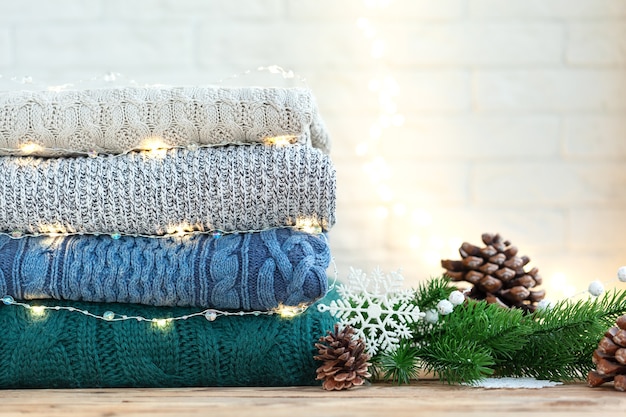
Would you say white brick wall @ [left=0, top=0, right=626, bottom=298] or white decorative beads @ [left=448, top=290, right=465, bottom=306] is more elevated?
white brick wall @ [left=0, top=0, right=626, bottom=298]

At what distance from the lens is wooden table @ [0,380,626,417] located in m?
0.49

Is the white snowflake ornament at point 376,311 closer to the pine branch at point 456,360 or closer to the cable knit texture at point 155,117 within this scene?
the pine branch at point 456,360

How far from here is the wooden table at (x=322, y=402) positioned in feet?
1.61

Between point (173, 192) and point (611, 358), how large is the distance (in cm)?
40

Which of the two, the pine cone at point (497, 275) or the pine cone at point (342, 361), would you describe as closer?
the pine cone at point (342, 361)

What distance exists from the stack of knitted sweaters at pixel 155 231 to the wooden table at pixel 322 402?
0.03 m

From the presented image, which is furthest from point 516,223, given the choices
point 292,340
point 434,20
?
point 292,340

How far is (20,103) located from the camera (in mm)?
593

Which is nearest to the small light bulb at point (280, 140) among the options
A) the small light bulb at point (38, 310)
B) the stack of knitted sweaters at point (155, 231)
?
the stack of knitted sweaters at point (155, 231)

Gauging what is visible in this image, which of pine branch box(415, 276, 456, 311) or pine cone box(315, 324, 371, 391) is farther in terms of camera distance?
pine branch box(415, 276, 456, 311)

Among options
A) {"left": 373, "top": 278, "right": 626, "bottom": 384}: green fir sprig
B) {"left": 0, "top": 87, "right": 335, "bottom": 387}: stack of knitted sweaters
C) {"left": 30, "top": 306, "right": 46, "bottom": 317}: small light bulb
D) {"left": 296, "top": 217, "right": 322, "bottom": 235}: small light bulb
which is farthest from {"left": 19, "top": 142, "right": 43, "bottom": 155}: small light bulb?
{"left": 373, "top": 278, "right": 626, "bottom": 384}: green fir sprig

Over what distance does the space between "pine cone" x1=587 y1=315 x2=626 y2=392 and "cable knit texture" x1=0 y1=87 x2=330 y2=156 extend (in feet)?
1.04

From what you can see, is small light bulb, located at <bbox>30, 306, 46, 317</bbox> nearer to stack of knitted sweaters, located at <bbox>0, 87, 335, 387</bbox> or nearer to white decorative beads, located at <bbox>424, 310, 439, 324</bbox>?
stack of knitted sweaters, located at <bbox>0, 87, 335, 387</bbox>

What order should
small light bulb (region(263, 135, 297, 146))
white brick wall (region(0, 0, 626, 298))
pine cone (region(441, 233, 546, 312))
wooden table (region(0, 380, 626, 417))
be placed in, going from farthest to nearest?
white brick wall (region(0, 0, 626, 298)) < pine cone (region(441, 233, 546, 312)) < small light bulb (region(263, 135, 297, 146)) < wooden table (region(0, 380, 626, 417))
